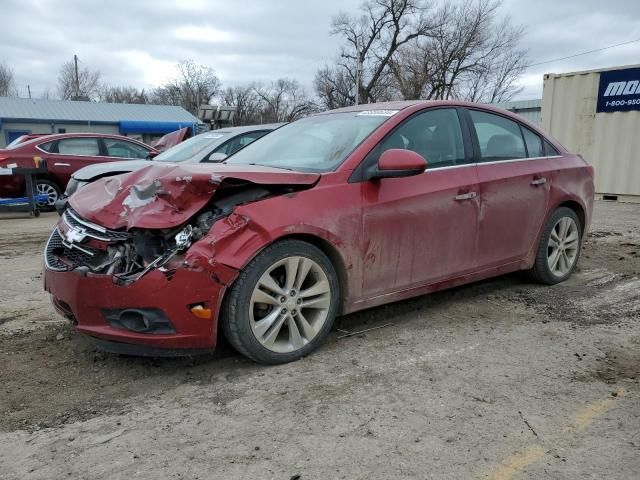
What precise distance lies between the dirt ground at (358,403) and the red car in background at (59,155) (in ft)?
23.5

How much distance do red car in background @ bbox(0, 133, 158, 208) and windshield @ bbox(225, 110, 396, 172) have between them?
21.7 ft

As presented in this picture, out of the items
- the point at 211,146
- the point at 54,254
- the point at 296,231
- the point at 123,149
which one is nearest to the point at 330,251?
the point at 296,231

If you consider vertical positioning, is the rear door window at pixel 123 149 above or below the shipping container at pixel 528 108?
below

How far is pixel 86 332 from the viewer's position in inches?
121

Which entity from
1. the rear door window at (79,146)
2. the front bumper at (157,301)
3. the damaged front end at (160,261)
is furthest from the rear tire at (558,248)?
the rear door window at (79,146)

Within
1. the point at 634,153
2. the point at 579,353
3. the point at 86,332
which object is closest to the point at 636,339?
the point at 579,353

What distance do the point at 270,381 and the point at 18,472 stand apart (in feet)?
4.20

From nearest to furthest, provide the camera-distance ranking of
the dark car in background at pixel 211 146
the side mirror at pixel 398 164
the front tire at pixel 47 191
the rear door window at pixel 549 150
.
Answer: the side mirror at pixel 398 164 < the rear door window at pixel 549 150 < the dark car in background at pixel 211 146 < the front tire at pixel 47 191

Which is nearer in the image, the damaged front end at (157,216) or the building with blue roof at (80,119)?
the damaged front end at (157,216)

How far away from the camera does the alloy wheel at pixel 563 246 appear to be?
4.86m

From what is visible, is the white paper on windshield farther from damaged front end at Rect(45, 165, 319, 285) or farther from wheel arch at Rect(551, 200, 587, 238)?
wheel arch at Rect(551, 200, 587, 238)

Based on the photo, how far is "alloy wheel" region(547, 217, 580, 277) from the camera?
15.9 ft

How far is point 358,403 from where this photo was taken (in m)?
2.79

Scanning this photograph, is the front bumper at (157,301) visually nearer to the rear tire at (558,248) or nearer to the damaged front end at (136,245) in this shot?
the damaged front end at (136,245)
